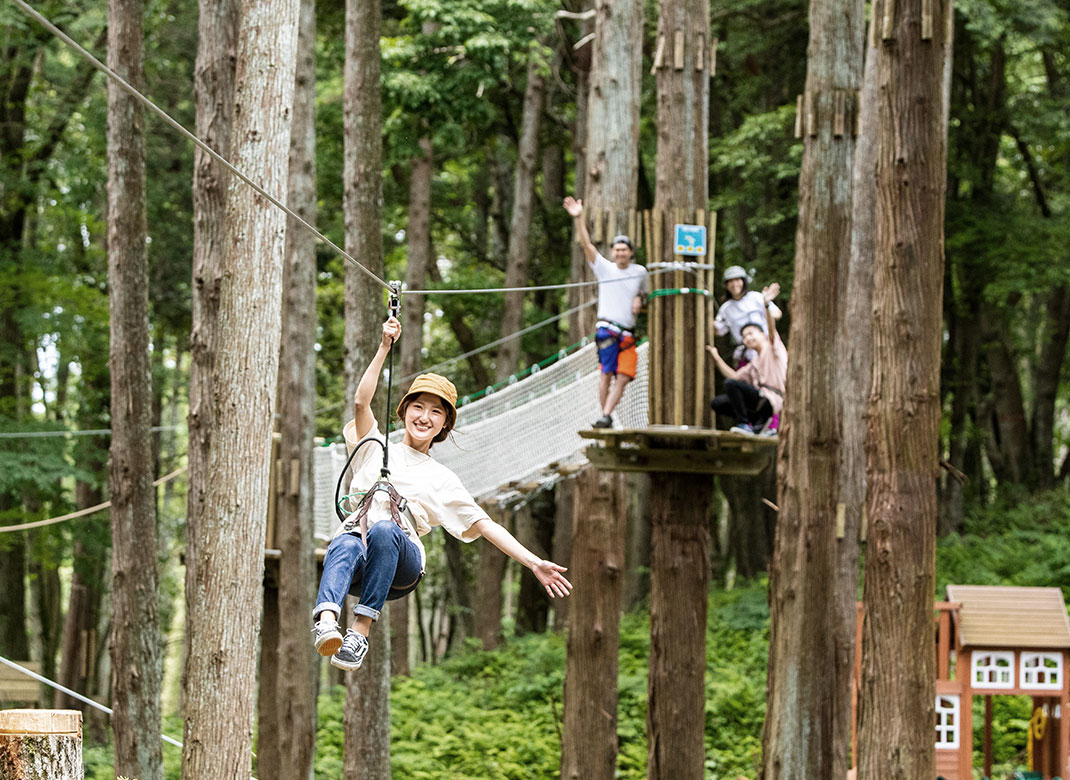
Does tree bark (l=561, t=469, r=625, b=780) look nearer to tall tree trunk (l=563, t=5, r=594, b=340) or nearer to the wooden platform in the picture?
the wooden platform

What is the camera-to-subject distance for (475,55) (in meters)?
12.3

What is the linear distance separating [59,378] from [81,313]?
4922mm

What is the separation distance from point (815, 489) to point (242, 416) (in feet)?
12.8

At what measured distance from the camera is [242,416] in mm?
5211

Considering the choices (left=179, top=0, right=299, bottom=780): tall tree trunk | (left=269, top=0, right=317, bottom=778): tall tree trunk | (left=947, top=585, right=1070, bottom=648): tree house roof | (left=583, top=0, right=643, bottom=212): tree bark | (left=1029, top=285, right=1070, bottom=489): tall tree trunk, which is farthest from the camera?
(left=1029, top=285, right=1070, bottom=489): tall tree trunk

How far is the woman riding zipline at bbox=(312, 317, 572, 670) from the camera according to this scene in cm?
407

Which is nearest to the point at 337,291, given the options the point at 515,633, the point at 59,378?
the point at 59,378

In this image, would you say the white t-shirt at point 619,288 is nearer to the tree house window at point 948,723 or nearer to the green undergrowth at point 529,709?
the tree house window at point 948,723

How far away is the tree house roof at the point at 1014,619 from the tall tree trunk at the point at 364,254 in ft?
12.1

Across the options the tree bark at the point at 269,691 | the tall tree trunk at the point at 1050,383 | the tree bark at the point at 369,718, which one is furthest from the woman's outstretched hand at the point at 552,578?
the tall tree trunk at the point at 1050,383

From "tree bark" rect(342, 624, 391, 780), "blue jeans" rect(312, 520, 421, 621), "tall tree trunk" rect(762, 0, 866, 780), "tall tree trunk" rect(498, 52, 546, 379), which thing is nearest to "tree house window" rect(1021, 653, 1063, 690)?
"tall tree trunk" rect(762, 0, 866, 780)

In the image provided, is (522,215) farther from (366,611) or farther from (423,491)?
(366,611)

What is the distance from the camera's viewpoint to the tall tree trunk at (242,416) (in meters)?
5.10

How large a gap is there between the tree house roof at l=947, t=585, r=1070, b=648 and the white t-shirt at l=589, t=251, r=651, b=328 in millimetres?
2823
